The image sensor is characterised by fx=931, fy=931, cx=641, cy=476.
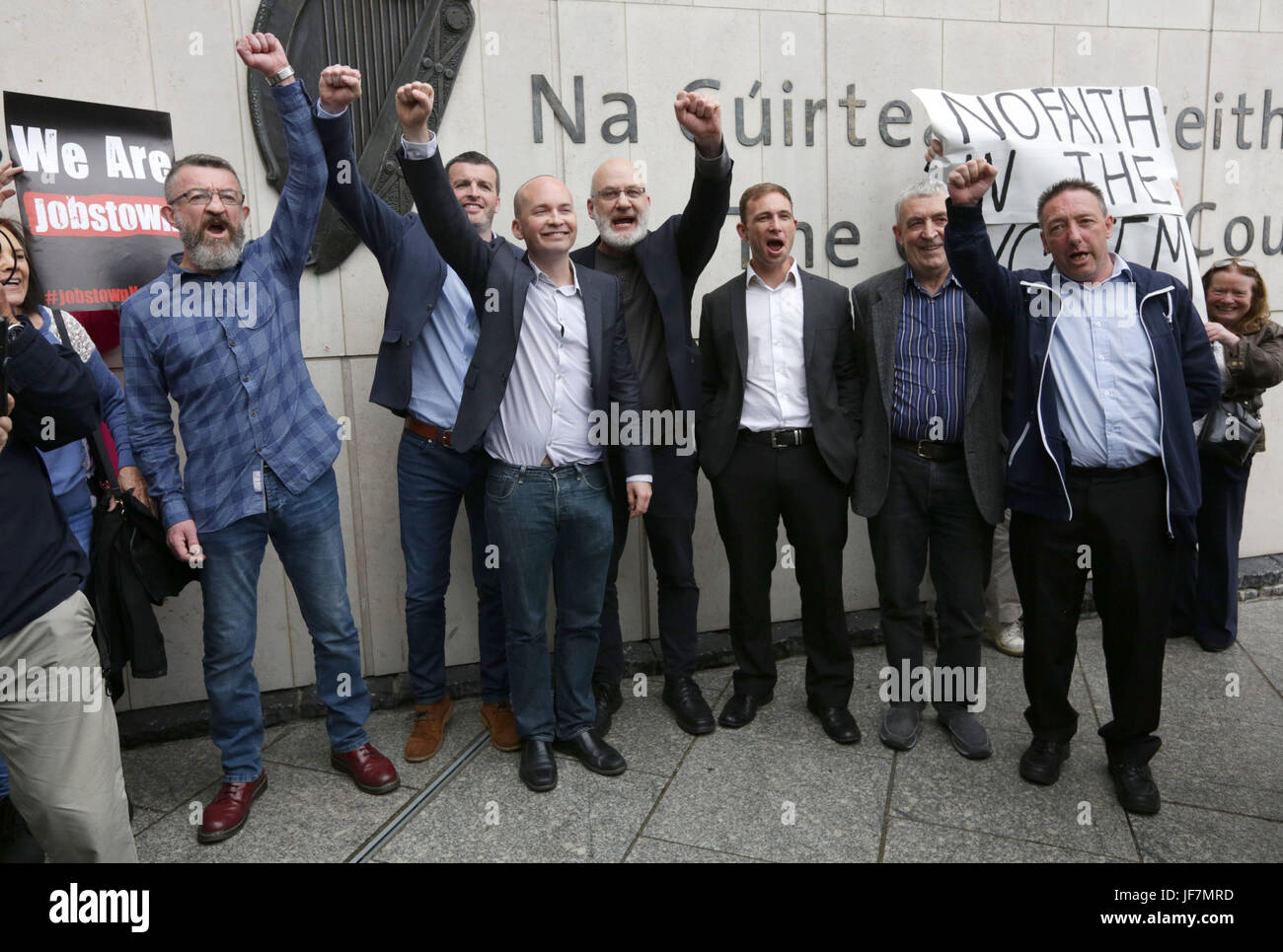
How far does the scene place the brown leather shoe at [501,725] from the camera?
3602 millimetres

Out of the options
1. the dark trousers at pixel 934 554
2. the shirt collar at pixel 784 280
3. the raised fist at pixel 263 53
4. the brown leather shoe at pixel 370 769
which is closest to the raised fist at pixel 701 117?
the shirt collar at pixel 784 280

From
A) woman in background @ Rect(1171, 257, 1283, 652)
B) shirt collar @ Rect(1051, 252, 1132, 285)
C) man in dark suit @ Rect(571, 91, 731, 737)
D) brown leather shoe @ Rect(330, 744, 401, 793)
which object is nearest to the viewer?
shirt collar @ Rect(1051, 252, 1132, 285)

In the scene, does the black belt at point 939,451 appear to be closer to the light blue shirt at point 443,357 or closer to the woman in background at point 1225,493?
the woman in background at point 1225,493

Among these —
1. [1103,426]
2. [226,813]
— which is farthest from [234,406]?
[1103,426]

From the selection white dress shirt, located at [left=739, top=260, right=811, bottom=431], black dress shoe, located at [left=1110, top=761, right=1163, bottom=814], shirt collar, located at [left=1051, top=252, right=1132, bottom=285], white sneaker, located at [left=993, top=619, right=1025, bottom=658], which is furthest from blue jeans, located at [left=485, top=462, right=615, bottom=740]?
white sneaker, located at [left=993, top=619, right=1025, bottom=658]

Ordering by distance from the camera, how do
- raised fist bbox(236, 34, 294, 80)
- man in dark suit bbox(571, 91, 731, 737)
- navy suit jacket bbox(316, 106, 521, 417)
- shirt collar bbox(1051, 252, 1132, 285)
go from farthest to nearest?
man in dark suit bbox(571, 91, 731, 737) < navy suit jacket bbox(316, 106, 521, 417) < shirt collar bbox(1051, 252, 1132, 285) < raised fist bbox(236, 34, 294, 80)

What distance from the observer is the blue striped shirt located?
3.46 metres

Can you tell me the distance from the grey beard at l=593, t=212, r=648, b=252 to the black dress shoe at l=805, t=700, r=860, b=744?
6.51ft

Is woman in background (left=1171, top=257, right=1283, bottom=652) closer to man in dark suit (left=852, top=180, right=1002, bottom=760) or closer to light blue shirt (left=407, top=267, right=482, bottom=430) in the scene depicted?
man in dark suit (left=852, top=180, right=1002, bottom=760)

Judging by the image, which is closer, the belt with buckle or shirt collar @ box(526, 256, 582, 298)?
shirt collar @ box(526, 256, 582, 298)

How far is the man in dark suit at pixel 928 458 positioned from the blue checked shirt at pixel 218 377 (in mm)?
2091

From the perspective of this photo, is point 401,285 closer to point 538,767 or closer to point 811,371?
point 811,371

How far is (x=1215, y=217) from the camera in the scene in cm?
502

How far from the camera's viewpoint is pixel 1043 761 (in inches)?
130
